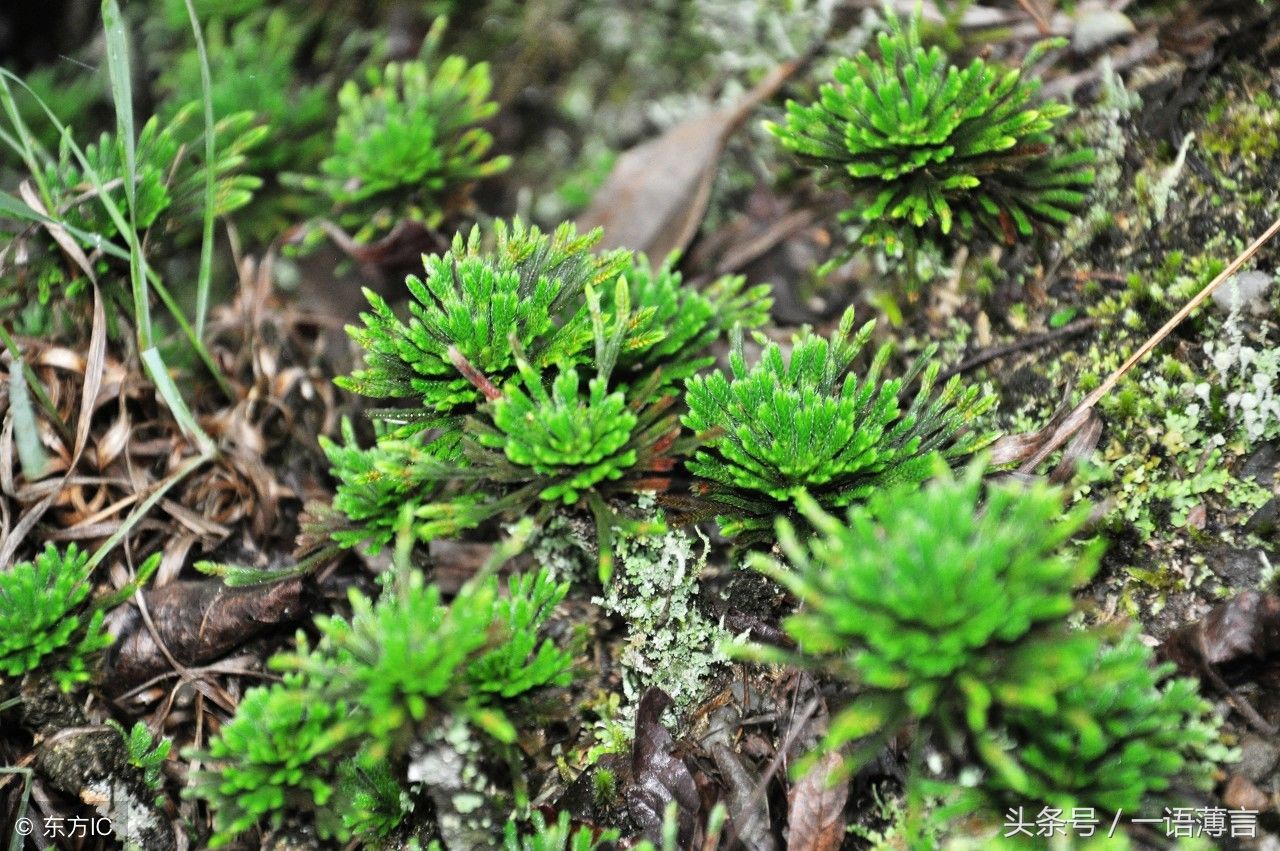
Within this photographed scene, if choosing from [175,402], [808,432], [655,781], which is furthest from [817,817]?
[175,402]

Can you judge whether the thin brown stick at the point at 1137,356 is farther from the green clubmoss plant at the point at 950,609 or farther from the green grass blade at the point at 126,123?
the green grass blade at the point at 126,123

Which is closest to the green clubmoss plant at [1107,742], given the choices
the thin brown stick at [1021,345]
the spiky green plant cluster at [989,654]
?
the spiky green plant cluster at [989,654]

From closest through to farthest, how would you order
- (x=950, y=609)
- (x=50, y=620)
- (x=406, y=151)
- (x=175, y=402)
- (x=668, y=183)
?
(x=950, y=609), (x=50, y=620), (x=175, y=402), (x=406, y=151), (x=668, y=183)

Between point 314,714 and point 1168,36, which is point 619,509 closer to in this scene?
point 314,714

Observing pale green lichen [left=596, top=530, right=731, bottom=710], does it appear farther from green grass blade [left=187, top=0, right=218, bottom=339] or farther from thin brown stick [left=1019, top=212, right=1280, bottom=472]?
green grass blade [left=187, top=0, right=218, bottom=339]

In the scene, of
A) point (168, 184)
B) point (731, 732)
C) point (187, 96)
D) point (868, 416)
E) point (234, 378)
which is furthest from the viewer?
point (187, 96)

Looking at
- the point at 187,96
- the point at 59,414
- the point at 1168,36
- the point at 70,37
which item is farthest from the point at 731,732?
the point at 70,37

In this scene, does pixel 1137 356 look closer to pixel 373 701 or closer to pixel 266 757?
pixel 373 701
